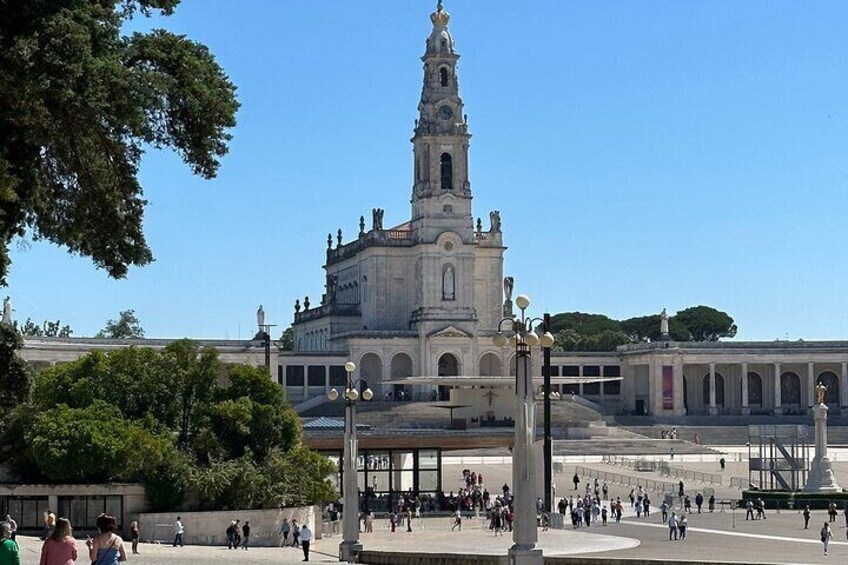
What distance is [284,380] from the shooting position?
11281cm

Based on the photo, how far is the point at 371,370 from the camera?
11275 cm

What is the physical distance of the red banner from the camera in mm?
114000

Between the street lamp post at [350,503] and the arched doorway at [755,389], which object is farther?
the arched doorway at [755,389]

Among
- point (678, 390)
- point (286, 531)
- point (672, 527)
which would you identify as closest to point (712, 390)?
point (678, 390)

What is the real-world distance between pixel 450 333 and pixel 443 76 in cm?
1707

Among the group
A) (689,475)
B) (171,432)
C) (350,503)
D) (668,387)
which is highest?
(668,387)

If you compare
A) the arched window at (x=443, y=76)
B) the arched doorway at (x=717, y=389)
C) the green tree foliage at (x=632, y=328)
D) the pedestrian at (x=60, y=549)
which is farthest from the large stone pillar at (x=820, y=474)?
the green tree foliage at (x=632, y=328)

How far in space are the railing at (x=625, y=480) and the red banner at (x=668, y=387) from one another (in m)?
34.2

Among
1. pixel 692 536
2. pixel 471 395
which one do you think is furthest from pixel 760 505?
pixel 471 395

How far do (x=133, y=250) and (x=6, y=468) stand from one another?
2762 centimetres

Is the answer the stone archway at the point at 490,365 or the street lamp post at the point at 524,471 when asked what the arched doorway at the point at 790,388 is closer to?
the stone archway at the point at 490,365

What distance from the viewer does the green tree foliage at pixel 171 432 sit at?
47.9 metres

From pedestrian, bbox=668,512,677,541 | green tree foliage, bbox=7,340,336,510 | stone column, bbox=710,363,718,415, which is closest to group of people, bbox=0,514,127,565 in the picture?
pedestrian, bbox=668,512,677,541

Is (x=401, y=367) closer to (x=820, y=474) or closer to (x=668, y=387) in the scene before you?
(x=668, y=387)
